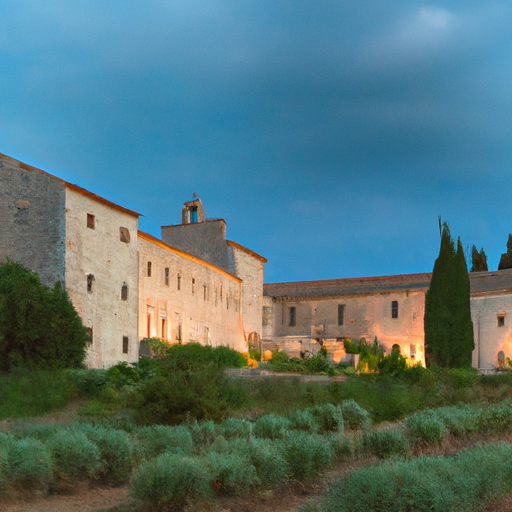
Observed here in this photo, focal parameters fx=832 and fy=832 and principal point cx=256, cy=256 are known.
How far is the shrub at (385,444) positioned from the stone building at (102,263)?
17.9m

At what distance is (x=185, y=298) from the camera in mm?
42031

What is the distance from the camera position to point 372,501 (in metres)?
10.3

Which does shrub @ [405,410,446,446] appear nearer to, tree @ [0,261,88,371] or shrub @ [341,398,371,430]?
shrub @ [341,398,371,430]

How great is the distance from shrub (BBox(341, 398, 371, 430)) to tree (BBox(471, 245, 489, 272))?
4267 cm

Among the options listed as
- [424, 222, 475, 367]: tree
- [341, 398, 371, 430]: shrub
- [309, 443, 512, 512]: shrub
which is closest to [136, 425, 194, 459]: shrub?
[309, 443, 512, 512]: shrub

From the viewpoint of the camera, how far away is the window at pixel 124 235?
115 ft

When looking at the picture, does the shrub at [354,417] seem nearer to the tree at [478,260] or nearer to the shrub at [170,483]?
the shrub at [170,483]

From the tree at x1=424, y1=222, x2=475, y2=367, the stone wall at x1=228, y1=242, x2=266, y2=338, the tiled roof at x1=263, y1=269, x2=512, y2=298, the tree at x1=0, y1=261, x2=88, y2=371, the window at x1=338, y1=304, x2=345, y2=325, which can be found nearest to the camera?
the tree at x1=0, y1=261, x2=88, y2=371

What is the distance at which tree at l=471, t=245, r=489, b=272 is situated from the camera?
205 feet

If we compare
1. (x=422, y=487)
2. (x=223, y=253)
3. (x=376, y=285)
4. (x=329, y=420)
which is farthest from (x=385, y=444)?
(x=376, y=285)

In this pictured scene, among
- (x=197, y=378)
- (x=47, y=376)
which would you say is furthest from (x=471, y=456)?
(x=47, y=376)

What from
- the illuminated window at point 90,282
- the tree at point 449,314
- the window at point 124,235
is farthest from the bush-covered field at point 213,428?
the tree at point 449,314

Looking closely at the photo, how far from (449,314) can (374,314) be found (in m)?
9.80

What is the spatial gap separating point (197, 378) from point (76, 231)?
1236cm
